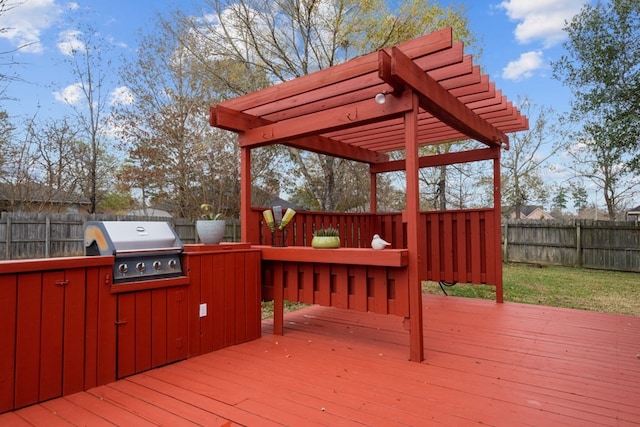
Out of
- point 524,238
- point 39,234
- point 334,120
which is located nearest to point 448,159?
point 334,120

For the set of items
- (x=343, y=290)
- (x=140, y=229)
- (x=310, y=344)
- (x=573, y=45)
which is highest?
(x=573, y=45)

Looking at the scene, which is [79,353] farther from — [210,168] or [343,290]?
[210,168]

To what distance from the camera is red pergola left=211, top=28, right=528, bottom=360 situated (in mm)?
2685

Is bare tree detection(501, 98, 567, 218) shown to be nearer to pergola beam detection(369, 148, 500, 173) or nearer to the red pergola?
pergola beam detection(369, 148, 500, 173)

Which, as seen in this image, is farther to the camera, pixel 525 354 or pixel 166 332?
pixel 525 354

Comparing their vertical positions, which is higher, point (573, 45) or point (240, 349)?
point (573, 45)

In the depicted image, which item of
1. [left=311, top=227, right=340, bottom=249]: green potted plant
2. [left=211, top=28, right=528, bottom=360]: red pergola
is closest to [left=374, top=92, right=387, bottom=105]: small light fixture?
[left=211, top=28, right=528, bottom=360]: red pergola

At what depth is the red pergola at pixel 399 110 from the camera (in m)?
2.69

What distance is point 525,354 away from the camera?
2838 mm

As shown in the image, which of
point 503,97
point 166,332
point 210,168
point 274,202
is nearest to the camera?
point 166,332

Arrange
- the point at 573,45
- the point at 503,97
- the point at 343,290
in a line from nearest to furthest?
1. the point at 343,290
2. the point at 503,97
3. the point at 573,45

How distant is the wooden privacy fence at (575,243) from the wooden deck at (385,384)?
671 cm

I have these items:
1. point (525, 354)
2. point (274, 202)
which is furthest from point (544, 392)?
point (274, 202)

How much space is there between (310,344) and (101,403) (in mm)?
1591
